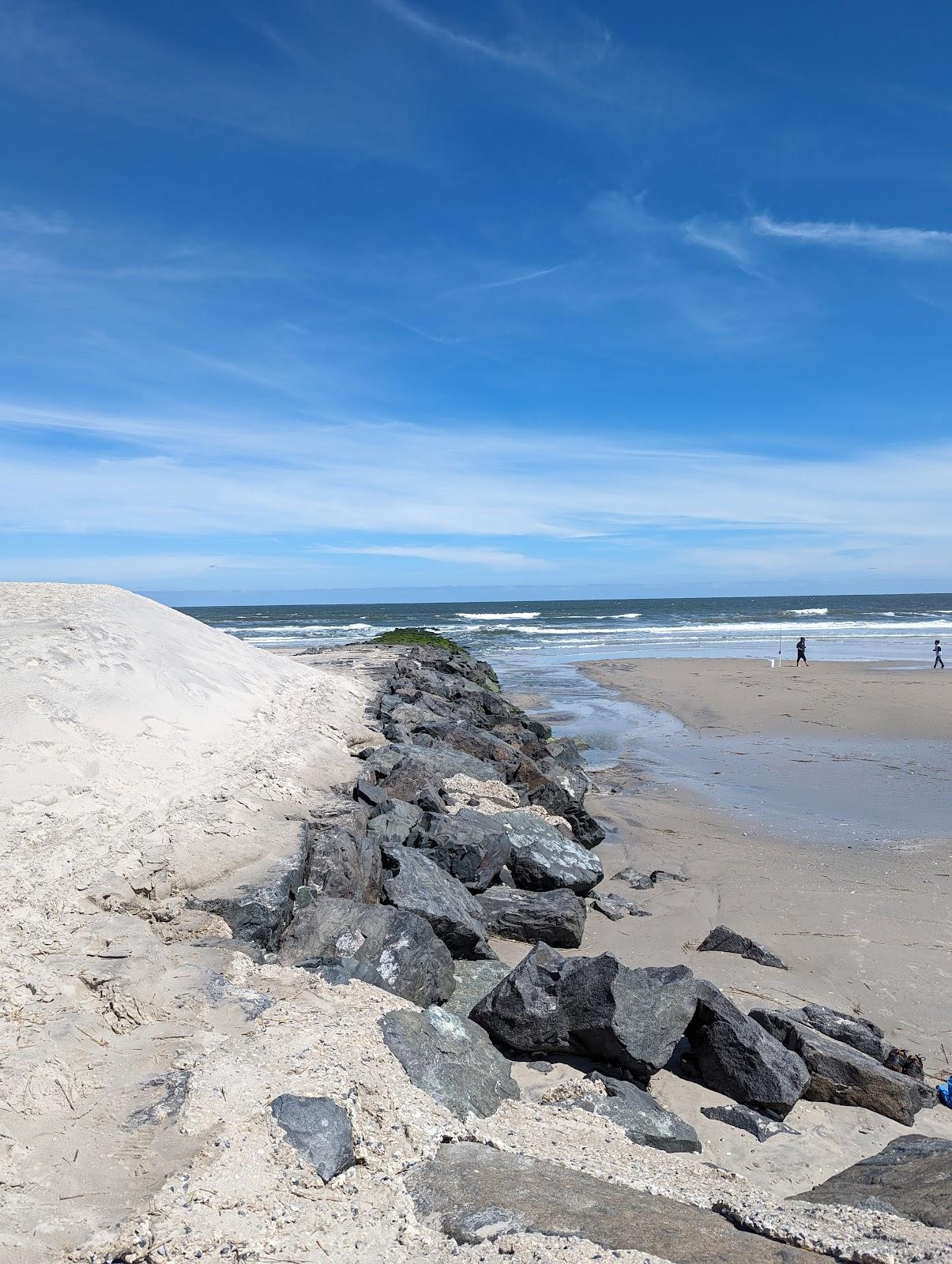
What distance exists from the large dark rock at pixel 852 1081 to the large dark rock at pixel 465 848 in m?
3.05

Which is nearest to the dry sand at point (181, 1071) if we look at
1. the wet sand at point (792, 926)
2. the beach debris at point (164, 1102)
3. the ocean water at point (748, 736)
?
the beach debris at point (164, 1102)

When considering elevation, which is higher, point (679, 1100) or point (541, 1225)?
point (541, 1225)

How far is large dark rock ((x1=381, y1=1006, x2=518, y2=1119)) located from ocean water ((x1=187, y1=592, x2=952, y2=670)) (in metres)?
29.8

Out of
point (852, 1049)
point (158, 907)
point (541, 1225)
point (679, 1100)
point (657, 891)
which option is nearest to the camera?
point (541, 1225)

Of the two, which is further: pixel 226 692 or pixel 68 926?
pixel 226 692

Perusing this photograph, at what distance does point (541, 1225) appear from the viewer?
2.79 meters

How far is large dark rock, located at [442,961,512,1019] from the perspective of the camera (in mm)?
5181

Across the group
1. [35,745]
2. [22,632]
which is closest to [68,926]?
[35,745]

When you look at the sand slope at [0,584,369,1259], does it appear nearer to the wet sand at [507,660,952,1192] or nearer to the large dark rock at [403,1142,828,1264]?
the large dark rock at [403,1142,828,1264]

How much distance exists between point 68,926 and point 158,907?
1.95ft

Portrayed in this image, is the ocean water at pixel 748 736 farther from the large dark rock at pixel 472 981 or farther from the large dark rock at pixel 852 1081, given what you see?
the large dark rock at pixel 472 981

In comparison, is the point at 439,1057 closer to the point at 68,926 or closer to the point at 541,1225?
the point at 541,1225

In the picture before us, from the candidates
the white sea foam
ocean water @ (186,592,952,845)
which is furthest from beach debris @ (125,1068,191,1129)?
the white sea foam

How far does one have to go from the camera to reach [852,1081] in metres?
4.72
